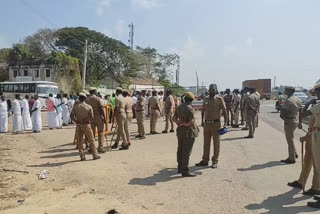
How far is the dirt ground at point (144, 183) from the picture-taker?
6.25m

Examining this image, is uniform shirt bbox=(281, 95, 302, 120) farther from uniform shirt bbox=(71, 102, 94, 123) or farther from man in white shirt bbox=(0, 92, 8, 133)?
man in white shirt bbox=(0, 92, 8, 133)

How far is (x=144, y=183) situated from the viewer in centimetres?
771

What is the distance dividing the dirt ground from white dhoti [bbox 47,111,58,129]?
609cm

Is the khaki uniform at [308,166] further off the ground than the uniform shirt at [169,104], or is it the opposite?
the uniform shirt at [169,104]

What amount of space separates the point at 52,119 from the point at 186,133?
38.9 ft

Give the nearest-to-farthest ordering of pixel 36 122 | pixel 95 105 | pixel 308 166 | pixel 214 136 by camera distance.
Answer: pixel 308 166
pixel 214 136
pixel 95 105
pixel 36 122

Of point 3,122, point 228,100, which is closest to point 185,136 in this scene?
point 228,100

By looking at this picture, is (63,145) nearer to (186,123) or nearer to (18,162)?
(18,162)

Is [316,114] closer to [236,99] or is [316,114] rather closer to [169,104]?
[169,104]

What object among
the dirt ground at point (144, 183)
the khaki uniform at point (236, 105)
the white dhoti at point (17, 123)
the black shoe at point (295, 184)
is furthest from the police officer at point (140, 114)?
the black shoe at point (295, 184)

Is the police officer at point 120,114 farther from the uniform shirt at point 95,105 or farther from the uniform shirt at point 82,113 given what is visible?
the uniform shirt at point 82,113

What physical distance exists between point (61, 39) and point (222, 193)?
192 ft

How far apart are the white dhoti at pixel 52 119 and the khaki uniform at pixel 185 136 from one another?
11547 millimetres

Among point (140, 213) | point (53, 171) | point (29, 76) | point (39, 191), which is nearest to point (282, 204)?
point (140, 213)
